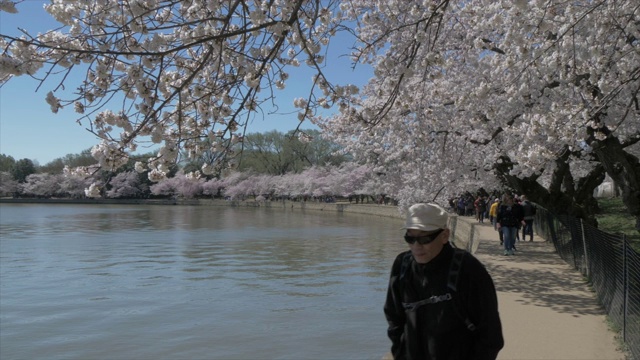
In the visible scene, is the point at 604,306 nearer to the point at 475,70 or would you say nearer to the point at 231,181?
the point at 475,70

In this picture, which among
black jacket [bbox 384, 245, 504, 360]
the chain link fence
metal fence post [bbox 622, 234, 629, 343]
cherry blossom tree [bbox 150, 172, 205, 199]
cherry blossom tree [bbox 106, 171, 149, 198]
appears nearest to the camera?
black jacket [bbox 384, 245, 504, 360]

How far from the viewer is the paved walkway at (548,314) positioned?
19.0 ft

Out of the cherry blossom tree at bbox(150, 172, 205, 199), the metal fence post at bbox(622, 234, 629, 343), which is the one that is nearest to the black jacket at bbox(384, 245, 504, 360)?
the metal fence post at bbox(622, 234, 629, 343)

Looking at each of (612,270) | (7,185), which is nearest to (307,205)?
(7,185)

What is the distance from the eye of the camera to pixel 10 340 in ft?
33.2

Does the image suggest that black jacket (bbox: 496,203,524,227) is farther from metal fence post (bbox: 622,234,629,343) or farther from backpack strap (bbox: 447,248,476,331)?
backpack strap (bbox: 447,248,476,331)

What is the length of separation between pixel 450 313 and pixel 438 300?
0.08 metres

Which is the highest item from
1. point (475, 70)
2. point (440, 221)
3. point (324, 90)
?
point (475, 70)

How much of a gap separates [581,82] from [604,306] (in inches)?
164

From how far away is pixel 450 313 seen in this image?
2.72 meters

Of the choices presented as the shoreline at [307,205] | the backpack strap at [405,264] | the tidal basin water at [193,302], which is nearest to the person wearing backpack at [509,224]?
the tidal basin water at [193,302]

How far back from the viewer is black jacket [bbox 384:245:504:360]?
269cm

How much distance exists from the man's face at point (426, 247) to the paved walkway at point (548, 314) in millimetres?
3264

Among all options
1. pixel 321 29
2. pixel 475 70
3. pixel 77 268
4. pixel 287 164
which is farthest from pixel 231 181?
pixel 321 29
